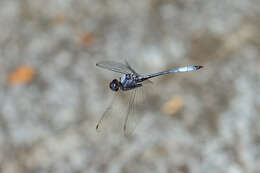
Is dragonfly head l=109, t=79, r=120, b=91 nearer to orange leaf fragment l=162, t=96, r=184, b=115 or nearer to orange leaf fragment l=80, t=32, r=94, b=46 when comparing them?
orange leaf fragment l=162, t=96, r=184, b=115

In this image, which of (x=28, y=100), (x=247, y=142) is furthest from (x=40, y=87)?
(x=247, y=142)

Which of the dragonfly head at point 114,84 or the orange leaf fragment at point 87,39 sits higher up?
the orange leaf fragment at point 87,39

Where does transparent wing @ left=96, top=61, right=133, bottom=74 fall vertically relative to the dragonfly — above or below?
above

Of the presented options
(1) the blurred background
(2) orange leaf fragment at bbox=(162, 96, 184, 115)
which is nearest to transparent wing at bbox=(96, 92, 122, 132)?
(1) the blurred background

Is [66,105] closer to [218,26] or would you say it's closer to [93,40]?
[93,40]

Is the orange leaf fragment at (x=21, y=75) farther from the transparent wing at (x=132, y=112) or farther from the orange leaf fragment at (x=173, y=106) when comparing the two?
the transparent wing at (x=132, y=112)

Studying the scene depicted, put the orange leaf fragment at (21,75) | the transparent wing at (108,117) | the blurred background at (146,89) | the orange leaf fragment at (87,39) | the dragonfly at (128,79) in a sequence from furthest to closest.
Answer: the orange leaf fragment at (87,39), the orange leaf fragment at (21,75), the blurred background at (146,89), the transparent wing at (108,117), the dragonfly at (128,79)

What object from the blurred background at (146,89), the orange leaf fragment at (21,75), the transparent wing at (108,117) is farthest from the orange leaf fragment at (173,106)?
the orange leaf fragment at (21,75)
